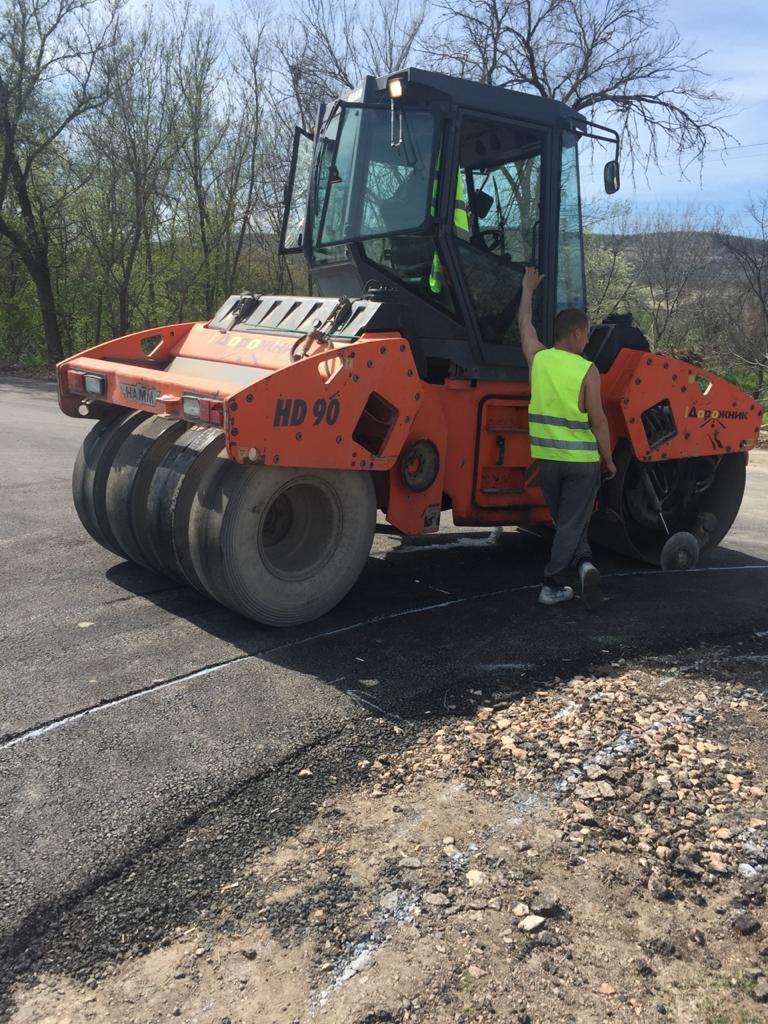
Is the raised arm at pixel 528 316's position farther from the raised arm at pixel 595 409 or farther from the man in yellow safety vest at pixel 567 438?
the raised arm at pixel 595 409

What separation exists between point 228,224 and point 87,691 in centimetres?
2181

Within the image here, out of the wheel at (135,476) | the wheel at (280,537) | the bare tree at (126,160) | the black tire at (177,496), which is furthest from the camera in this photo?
the bare tree at (126,160)

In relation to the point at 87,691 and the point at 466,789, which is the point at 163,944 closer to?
the point at 466,789

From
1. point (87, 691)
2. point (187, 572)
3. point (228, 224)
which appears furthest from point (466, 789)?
point (228, 224)

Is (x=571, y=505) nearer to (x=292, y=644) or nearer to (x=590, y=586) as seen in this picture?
(x=590, y=586)

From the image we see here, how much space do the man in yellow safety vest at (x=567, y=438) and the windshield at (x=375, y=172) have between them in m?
1.02

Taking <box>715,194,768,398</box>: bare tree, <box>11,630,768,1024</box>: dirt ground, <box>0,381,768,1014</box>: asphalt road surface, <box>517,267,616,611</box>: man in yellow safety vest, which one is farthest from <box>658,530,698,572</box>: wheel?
<box>715,194,768,398</box>: bare tree

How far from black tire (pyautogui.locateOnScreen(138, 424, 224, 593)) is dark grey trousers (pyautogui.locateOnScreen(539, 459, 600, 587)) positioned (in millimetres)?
1942

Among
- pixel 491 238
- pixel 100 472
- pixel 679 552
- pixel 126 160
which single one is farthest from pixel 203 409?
pixel 126 160

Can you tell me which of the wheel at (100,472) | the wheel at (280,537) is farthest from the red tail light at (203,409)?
the wheel at (100,472)

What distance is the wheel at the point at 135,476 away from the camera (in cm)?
482

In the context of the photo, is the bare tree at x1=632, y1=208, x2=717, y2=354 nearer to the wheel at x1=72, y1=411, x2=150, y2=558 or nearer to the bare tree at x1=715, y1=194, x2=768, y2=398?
the bare tree at x1=715, y1=194, x2=768, y2=398

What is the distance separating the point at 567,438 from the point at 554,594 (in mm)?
919

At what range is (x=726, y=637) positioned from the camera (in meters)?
4.82
